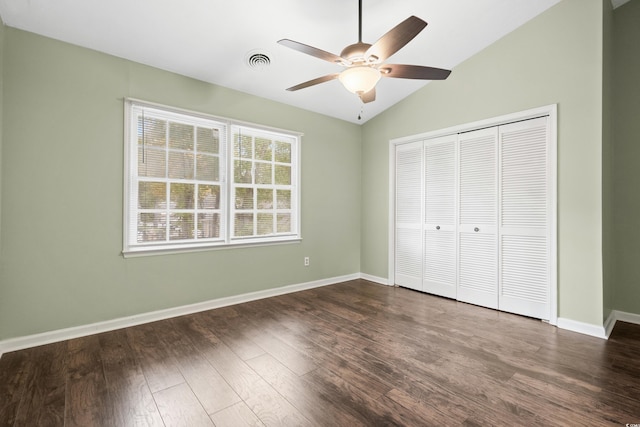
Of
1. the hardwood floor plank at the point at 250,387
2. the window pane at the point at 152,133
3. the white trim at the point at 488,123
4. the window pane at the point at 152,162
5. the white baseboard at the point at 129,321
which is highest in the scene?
the white trim at the point at 488,123

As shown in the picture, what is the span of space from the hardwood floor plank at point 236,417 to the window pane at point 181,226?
2058 millimetres

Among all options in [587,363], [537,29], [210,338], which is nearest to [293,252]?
[210,338]

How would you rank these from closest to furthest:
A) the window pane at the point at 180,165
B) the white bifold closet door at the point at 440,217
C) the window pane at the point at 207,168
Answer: the window pane at the point at 180,165 → the window pane at the point at 207,168 → the white bifold closet door at the point at 440,217

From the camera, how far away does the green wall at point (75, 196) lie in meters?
2.41

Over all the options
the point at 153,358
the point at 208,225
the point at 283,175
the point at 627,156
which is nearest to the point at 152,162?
the point at 208,225

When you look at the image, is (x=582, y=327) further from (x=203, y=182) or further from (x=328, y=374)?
(x=203, y=182)

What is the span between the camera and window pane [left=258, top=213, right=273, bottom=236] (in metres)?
3.91

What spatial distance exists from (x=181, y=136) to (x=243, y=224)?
1.24 m

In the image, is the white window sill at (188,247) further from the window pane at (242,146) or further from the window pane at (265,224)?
the window pane at (242,146)

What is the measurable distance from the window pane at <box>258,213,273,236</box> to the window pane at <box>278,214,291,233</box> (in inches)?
5.7

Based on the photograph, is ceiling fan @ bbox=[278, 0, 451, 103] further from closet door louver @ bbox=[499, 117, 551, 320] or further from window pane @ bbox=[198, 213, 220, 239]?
window pane @ bbox=[198, 213, 220, 239]

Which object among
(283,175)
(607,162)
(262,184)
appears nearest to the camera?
(607,162)

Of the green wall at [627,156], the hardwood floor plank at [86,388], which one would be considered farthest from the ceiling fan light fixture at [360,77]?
the green wall at [627,156]

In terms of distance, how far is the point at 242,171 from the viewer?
3.71m
